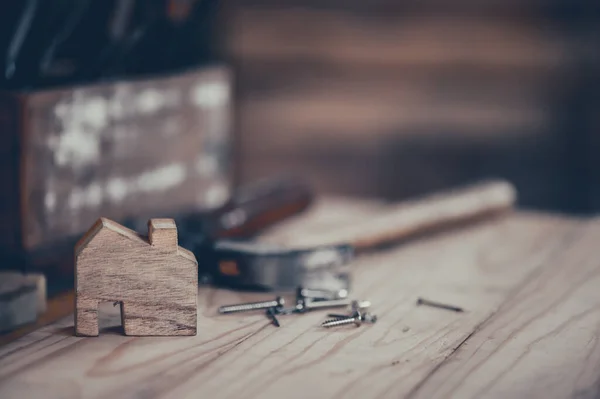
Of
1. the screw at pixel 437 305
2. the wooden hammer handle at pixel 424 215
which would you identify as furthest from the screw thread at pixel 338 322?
the wooden hammer handle at pixel 424 215

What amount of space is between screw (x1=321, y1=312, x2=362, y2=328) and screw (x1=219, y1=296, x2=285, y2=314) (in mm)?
74

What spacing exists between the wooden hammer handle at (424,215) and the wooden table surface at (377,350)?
8 cm

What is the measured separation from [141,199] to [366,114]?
3.14 ft

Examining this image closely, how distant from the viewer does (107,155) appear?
1.12m

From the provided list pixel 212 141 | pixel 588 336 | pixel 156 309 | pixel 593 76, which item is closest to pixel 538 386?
pixel 588 336

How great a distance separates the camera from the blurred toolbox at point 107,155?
0.98m

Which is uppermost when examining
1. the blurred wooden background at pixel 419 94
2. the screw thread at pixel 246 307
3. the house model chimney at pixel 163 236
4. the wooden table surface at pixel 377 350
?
the blurred wooden background at pixel 419 94

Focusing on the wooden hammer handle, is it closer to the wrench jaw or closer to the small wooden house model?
the wrench jaw

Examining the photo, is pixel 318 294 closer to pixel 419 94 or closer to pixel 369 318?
pixel 369 318

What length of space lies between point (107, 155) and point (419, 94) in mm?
1055

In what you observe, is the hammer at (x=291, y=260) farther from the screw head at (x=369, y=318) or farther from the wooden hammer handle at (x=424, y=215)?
the screw head at (x=369, y=318)

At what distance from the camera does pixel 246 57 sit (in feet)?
6.91

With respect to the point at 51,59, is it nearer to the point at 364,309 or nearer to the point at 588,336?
the point at 364,309

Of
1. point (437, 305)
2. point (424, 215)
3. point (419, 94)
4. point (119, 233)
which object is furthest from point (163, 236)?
point (419, 94)
